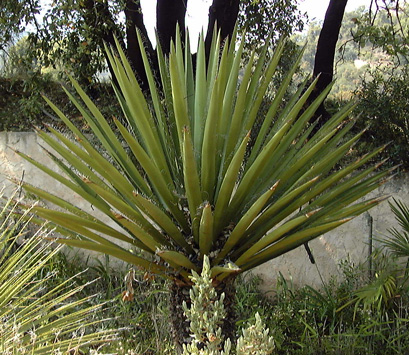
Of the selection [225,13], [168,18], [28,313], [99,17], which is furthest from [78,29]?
[28,313]

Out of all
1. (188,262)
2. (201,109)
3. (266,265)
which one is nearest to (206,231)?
(188,262)

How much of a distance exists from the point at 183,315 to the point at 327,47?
14.5ft

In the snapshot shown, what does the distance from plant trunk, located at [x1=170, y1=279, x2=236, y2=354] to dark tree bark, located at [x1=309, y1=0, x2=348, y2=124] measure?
3.72 m

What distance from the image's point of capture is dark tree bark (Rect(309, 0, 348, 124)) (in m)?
6.34

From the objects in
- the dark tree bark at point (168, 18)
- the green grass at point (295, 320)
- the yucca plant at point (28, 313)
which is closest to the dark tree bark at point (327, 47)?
the dark tree bark at point (168, 18)

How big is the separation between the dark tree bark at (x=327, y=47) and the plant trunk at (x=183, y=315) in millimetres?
3721

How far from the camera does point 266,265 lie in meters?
5.66

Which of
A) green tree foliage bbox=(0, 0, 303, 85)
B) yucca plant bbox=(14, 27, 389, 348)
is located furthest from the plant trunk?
green tree foliage bbox=(0, 0, 303, 85)

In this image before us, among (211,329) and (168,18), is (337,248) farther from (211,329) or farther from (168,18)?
(211,329)

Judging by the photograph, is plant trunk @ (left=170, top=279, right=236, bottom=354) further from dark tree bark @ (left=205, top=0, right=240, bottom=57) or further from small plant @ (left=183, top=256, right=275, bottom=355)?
dark tree bark @ (left=205, top=0, right=240, bottom=57)

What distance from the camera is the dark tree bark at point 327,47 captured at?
6344 mm

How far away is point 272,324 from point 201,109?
7.10 feet

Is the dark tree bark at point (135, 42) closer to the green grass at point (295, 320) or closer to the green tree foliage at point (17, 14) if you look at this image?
the green tree foliage at point (17, 14)

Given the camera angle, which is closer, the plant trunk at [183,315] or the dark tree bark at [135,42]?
the plant trunk at [183,315]
